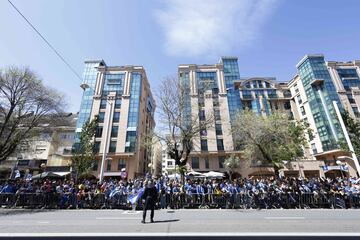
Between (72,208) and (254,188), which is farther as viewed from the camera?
(254,188)

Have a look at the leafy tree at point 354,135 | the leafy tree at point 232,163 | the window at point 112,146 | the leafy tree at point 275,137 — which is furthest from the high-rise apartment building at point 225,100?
the window at point 112,146

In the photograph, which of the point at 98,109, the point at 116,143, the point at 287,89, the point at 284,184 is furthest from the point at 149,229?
the point at 287,89

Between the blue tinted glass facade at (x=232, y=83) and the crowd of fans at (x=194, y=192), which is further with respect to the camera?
the blue tinted glass facade at (x=232, y=83)

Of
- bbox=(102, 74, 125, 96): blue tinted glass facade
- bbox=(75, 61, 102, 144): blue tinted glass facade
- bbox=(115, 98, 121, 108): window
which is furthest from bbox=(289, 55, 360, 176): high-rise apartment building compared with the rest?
bbox=(75, 61, 102, 144): blue tinted glass facade

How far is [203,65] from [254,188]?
3733 centimetres

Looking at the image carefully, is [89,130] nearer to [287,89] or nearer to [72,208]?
[72,208]

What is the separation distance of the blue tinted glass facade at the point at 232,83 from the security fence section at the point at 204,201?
2785 centimetres

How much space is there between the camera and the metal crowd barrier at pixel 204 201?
42.0 ft

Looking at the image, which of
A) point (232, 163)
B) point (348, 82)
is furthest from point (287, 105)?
point (232, 163)

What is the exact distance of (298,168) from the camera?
37125 millimetres

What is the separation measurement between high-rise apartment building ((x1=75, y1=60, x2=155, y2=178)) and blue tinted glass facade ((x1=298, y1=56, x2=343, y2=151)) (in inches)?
1509

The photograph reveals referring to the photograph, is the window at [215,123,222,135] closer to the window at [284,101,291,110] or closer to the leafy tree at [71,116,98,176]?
the window at [284,101,291,110]

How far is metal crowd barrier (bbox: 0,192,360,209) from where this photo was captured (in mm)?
12789

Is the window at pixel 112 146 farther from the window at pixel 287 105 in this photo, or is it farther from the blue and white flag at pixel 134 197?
the window at pixel 287 105
